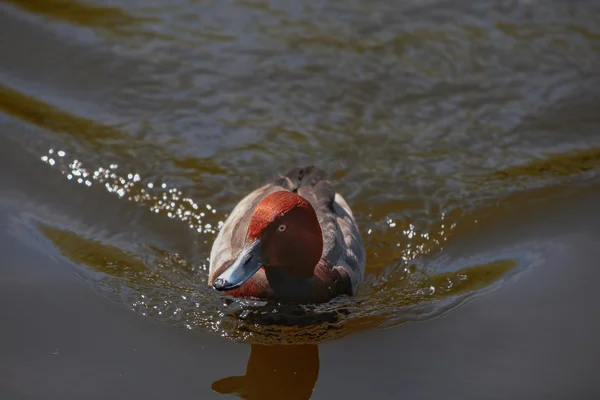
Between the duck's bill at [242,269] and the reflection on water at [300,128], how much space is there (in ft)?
1.60

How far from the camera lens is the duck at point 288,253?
6.09m

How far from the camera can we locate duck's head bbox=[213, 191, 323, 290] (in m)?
6.01

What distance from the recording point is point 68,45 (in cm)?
951

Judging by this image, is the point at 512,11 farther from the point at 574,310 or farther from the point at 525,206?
the point at 574,310

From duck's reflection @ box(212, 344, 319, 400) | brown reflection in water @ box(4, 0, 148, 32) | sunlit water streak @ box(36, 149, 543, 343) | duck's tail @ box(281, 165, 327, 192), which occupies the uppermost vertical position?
brown reflection in water @ box(4, 0, 148, 32)

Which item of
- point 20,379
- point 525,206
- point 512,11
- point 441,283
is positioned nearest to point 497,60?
point 512,11

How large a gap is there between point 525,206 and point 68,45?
5.37 m

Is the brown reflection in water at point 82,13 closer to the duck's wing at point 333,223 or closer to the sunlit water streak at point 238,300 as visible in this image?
the sunlit water streak at point 238,300

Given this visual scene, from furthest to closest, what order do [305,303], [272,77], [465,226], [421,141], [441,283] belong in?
1. [272,77]
2. [421,141]
3. [465,226]
4. [441,283]
5. [305,303]

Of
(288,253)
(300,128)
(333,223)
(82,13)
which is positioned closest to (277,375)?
(288,253)

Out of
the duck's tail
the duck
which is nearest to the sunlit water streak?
the duck

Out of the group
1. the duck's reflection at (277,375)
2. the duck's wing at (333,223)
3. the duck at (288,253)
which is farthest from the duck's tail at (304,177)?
the duck's reflection at (277,375)

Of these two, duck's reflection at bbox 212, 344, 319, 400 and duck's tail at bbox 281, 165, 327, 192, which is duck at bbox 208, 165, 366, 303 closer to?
duck's tail at bbox 281, 165, 327, 192

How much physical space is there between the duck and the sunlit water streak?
130 mm
